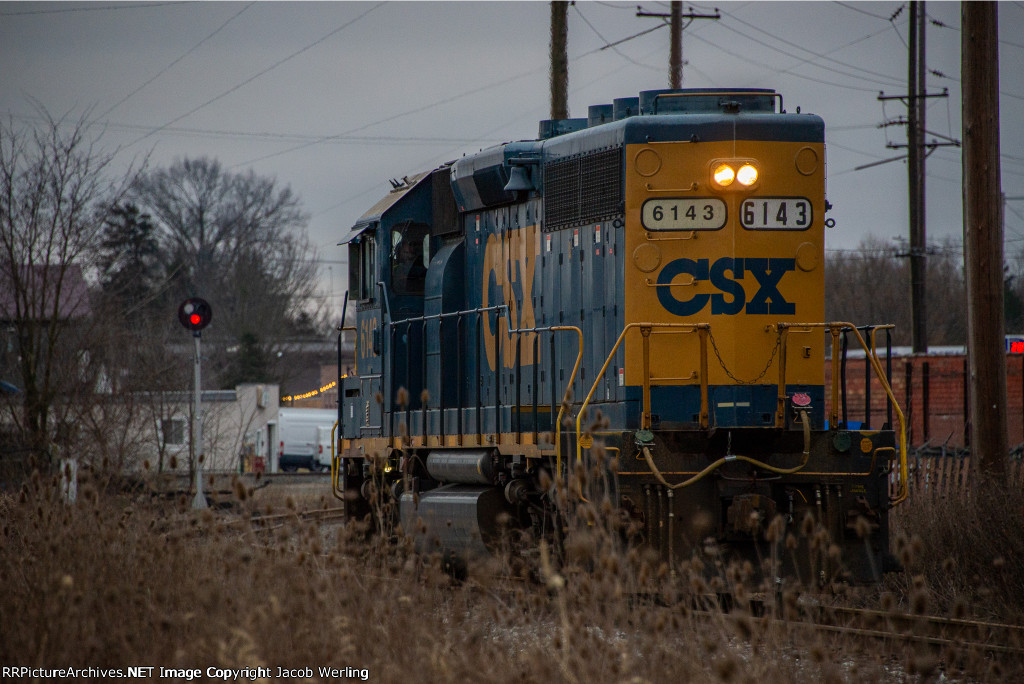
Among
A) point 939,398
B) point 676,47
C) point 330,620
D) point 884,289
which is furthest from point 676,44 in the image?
point 884,289

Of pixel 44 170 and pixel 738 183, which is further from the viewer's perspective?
pixel 44 170

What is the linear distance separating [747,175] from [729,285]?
87cm

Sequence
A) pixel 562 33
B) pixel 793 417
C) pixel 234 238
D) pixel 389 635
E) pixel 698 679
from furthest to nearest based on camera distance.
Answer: pixel 234 238 < pixel 562 33 < pixel 793 417 < pixel 389 635 < pixel 698 679

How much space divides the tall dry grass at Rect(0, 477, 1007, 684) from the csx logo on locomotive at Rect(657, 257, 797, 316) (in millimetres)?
3073

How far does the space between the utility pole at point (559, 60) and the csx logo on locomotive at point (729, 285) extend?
341 inches

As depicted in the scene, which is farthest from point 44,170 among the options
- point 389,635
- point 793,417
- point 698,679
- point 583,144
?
point 698,679

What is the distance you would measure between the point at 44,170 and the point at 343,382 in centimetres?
539

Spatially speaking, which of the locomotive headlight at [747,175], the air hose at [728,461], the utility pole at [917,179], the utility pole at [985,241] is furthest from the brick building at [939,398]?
the air hose at [728,461]

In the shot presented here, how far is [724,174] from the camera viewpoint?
9.00m

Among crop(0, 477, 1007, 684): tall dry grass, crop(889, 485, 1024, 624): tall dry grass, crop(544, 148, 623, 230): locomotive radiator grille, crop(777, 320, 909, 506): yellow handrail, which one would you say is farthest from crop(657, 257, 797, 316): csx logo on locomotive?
crop(0, 477, 1007, 684): tall dry grass

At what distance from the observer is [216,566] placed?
6.34 metres

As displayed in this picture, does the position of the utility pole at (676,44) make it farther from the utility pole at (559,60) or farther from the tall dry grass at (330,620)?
the tall dry grass at (330,620)

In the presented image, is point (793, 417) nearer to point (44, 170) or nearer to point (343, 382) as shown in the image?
point (343, 382)

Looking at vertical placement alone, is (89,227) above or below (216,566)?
above
